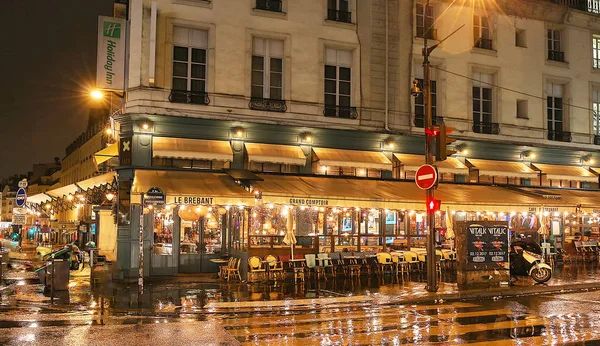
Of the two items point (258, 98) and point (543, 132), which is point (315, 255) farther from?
point (543, 132)

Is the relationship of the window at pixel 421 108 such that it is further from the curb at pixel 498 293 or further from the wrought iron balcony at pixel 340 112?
the curb at pixel 498 293

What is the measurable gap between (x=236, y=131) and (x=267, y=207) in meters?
2.93

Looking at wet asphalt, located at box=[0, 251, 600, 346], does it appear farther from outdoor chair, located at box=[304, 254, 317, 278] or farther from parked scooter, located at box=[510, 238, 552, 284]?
outdoor chair, located at box=[304, 254, 317, 278]

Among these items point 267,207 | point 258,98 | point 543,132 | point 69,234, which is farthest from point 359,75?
point 69,234

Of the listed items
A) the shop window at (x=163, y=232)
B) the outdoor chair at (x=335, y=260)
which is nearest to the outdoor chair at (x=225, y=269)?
the shop window at (x=163, y=232)

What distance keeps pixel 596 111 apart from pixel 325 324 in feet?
74.0

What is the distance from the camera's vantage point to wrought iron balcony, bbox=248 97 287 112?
2030 cm

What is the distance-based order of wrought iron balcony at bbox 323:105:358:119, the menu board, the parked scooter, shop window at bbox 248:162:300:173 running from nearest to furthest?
1. the menu board
2. the parked scooter
3. shop window at bbox 248:162:300:173
4. wrought iron balcony at bbox 323:105:358:119

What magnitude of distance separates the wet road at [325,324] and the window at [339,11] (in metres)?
12.1

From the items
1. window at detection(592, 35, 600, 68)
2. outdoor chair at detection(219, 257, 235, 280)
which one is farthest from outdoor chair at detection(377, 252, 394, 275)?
window at detection(592, 35, 600, 68)

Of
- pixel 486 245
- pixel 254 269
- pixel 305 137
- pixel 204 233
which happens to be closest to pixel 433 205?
pixel 486 245

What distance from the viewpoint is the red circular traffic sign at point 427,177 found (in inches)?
586

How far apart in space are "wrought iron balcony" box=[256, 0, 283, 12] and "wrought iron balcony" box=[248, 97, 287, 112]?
132 inches

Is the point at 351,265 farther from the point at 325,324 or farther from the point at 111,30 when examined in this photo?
the point at 111,30
